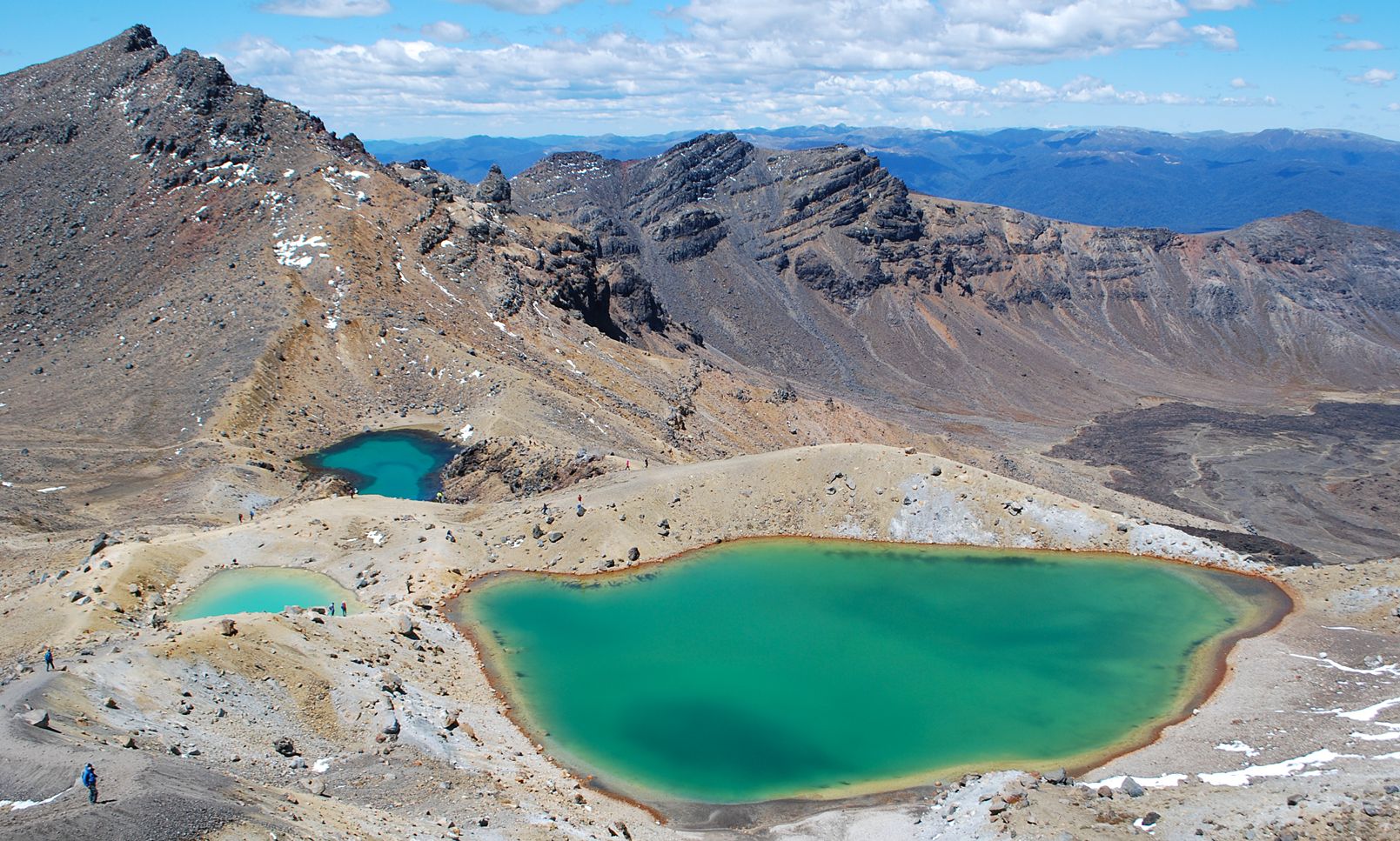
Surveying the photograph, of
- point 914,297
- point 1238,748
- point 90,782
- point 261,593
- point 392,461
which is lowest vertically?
point 1238,748

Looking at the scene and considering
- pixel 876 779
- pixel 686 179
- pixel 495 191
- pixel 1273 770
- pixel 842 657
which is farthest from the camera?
pixel 686 179

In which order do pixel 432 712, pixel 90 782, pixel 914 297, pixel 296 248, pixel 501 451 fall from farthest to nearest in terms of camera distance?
pixel 914 297, pixel 296 248, pixel 501 451, pixel 432 712, pixel 90 782

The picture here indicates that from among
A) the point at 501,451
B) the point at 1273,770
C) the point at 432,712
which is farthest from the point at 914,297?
the point at 432,712

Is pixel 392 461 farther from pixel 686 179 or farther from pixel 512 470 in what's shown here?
pixel 686 179

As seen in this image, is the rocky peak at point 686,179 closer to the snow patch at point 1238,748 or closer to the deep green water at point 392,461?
the deep green water at point 392,461

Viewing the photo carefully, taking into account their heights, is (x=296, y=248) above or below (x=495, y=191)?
below

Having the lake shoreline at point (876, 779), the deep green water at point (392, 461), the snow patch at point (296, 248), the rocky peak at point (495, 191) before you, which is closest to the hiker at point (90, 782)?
the lake shoreline at point (876, 779)

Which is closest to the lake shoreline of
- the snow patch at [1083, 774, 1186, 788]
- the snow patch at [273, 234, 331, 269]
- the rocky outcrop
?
the snow patch at [1083, 774, 1186, 788]

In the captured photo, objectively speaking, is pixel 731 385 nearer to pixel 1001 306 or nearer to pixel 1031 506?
pixel 1031 506
